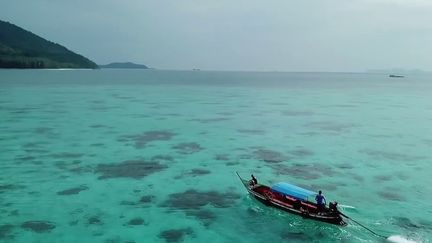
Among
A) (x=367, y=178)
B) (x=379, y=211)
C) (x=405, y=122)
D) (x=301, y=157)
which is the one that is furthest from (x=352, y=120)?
(x=379, y=211)

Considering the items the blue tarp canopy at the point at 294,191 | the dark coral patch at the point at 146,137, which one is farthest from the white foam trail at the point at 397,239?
the dark coral patch at the point at 146,137

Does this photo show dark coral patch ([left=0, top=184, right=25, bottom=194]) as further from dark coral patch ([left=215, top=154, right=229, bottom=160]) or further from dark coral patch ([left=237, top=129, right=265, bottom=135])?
dark coral patch ([left=237, top=129, right=265, bottom=135])

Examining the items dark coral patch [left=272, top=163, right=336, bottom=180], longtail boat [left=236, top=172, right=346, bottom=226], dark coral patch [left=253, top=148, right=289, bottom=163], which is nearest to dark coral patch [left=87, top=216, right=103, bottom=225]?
longtail boat [left=236, top=172, right=346, bottom=226]

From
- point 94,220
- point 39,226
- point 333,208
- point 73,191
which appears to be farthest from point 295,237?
point 73,191

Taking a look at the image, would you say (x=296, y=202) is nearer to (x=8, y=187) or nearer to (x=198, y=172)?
(x=198, y=172)

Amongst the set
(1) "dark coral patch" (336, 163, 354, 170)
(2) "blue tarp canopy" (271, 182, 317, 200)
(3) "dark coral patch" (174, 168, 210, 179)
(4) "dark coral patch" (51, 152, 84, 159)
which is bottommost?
(3) "dark coral patch" (174, 168, 210, 179)

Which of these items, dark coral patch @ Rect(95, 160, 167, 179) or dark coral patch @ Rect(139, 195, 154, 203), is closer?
dark coral patch @ Rect(139, 195, 154, 203)

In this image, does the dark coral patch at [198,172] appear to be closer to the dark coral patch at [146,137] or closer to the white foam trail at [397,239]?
the dark coral patch at [146,137]
